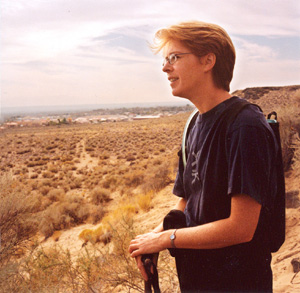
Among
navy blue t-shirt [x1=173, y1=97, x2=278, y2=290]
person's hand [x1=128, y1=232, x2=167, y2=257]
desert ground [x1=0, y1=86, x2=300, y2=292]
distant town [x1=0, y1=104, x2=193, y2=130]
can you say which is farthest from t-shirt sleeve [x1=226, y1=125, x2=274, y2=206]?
distant town [x1=0, y1=104, x2=193, y2=130]

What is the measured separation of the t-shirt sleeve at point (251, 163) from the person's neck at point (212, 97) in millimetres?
264

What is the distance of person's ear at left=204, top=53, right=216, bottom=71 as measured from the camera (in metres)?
1.22

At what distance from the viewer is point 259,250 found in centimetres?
119

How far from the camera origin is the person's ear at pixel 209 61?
122 cm

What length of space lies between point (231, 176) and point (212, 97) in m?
0.41

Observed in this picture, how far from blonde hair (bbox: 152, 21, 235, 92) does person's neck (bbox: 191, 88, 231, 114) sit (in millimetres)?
33

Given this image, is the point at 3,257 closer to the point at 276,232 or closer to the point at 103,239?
the point at 103,239

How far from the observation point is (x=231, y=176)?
1021 mm

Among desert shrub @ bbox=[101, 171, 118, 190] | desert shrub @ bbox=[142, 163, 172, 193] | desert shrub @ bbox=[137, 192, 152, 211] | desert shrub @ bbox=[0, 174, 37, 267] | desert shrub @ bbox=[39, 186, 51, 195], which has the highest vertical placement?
desert shrub @ bbox=[0, 174, 37, 267]

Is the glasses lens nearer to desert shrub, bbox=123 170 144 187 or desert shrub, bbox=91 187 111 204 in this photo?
desert shrub, bbox=91 187 111 204

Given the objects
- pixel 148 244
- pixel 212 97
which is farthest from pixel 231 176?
pixel 148 244

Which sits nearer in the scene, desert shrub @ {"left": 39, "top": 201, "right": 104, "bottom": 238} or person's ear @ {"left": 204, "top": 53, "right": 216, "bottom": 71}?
person's ear @ {"left": 204, "top": 53, "right": 216, "bottom": 71}

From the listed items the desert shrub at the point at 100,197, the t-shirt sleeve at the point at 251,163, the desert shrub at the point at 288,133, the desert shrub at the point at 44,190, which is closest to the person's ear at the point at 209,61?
the t-shirt sleeve at the point at 251,163

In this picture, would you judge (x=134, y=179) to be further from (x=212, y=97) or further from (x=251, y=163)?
(x=251, y=163)
